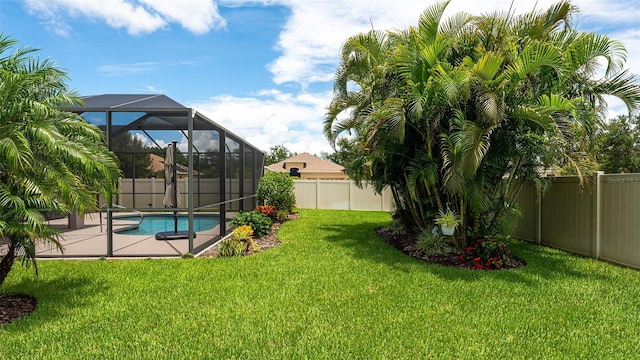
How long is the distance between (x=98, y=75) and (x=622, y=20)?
553 inches

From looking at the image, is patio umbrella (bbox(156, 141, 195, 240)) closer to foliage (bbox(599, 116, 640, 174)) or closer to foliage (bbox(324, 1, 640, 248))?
foliage (bbox(324, 1, 640, 248))

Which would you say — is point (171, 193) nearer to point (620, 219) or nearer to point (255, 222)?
point (255, 222)

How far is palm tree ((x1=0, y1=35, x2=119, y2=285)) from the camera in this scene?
3.52m

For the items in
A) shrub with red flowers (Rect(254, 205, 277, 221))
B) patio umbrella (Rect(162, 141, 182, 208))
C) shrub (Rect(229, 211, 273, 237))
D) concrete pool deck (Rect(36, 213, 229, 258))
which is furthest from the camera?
shrub with red flowers (Rect(254, 205, 277, 221))

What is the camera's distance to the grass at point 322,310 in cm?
308

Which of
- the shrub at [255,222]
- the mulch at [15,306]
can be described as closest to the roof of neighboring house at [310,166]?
the shrub at [255,222]

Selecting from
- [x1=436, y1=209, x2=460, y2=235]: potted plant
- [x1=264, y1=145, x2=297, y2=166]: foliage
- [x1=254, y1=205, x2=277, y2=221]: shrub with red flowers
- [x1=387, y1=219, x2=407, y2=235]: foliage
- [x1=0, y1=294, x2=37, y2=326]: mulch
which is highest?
[x1=264, y1=145, x2=297, y2=166]: foliage

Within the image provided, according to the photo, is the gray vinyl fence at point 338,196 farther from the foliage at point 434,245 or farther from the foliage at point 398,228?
the foliage at point 434,245

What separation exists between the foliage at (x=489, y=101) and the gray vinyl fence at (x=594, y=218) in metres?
0.69

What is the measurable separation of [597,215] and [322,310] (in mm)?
5975

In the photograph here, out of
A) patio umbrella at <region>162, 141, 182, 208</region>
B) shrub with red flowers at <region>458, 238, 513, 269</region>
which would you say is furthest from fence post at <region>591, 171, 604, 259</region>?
patio umbrella at <region>162, 141, 182, 208</region>

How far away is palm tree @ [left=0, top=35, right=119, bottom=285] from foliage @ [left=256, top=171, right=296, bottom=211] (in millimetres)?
8226

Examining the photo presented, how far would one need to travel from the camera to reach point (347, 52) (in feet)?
25.6

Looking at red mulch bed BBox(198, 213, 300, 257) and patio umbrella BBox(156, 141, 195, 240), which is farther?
patio umbrella BBox(156, 141, 195, 240)
